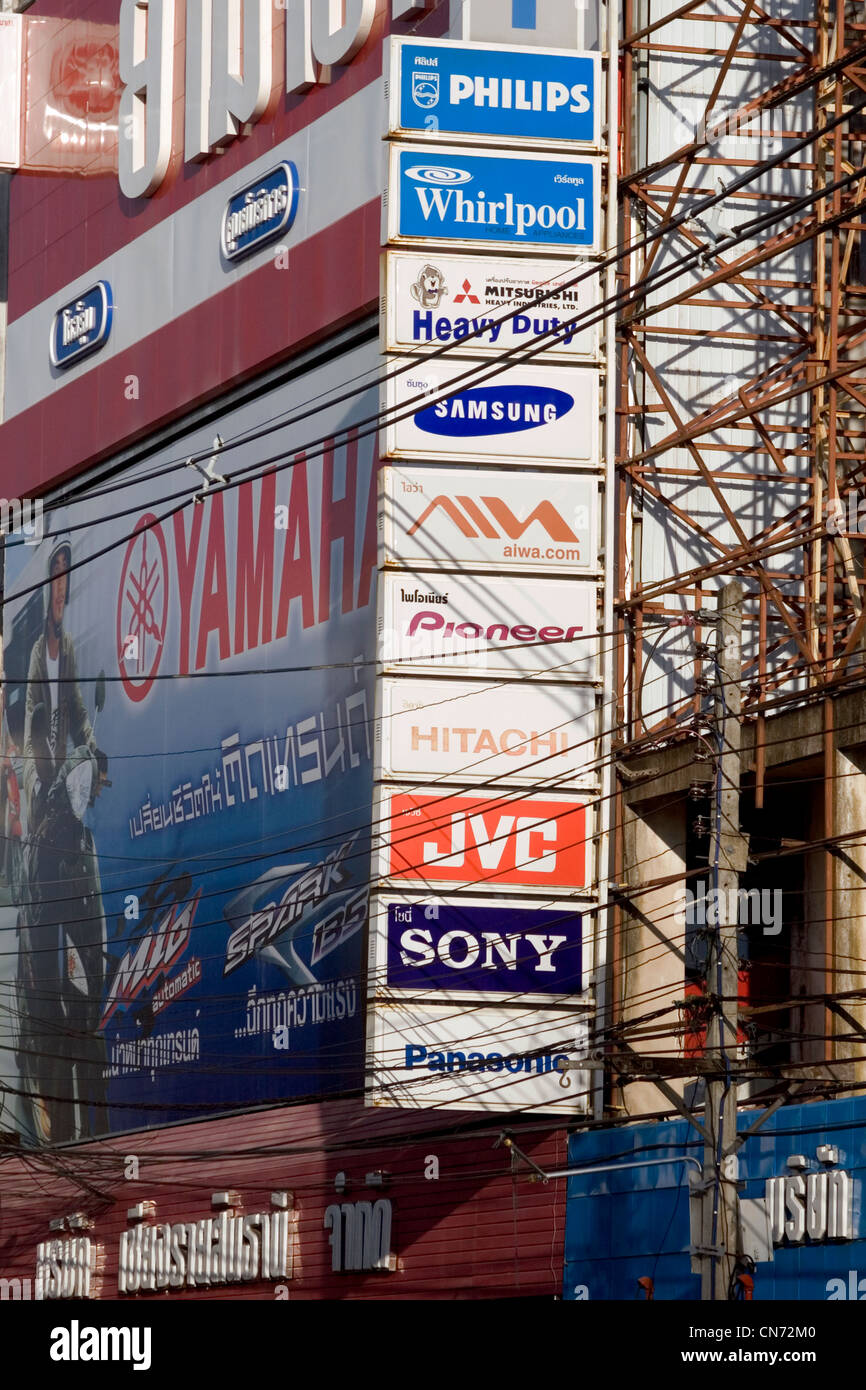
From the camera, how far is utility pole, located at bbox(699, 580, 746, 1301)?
20500mm

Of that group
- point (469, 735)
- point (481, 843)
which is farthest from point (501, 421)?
point (481, 843)

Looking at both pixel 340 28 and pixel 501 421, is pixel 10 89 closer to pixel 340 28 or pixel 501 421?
pixel 340 28

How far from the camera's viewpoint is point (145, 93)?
142ft

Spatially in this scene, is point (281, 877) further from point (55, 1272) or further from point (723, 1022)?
point (723, 1022)

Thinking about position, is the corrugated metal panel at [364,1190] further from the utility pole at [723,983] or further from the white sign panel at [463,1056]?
the utility pole at [723,983]

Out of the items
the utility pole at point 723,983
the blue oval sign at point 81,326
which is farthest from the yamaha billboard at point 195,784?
the utility pole at point 723,983

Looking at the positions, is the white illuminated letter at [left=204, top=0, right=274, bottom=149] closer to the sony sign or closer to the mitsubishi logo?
the sony sign

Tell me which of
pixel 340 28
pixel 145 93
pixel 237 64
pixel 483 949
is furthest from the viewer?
pixel 145 93

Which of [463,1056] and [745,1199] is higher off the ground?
[463,1056]

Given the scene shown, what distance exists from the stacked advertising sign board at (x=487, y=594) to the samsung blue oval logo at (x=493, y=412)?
3 cm

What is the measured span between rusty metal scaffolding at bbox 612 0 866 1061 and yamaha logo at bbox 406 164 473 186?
2.68 meters

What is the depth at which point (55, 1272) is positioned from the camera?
4019 centimetres

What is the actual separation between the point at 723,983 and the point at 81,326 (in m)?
26.8
